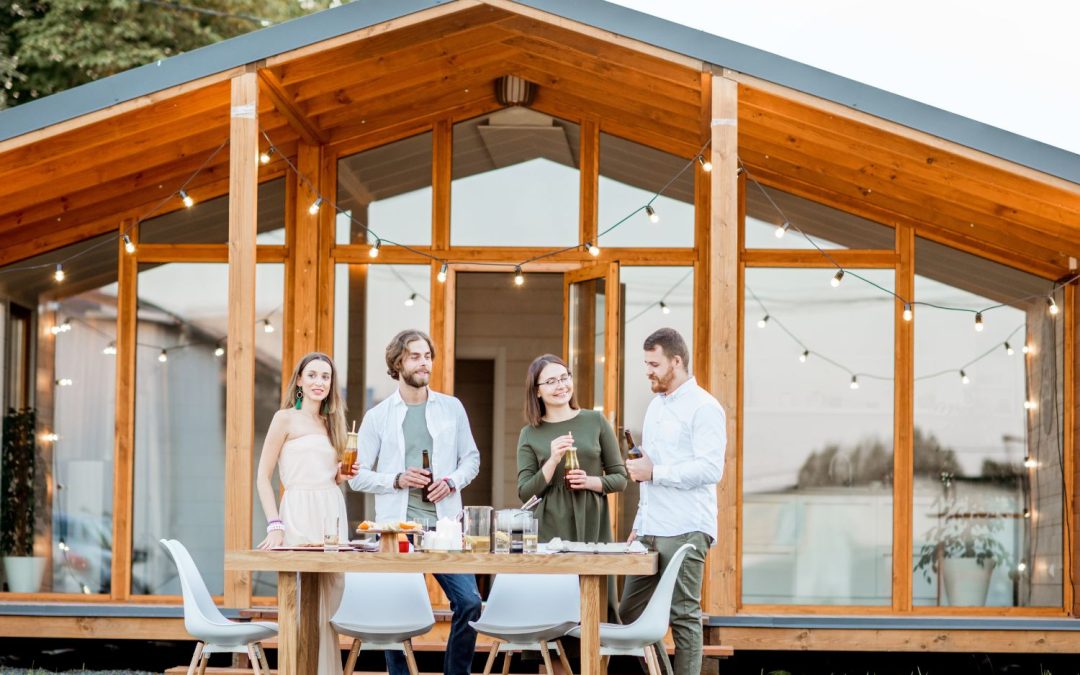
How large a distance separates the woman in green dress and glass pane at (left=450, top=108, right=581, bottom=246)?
2845 millimetres

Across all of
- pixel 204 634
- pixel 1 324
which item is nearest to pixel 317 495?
pixel 204 634

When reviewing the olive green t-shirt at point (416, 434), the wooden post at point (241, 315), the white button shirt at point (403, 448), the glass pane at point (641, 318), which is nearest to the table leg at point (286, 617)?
the white button shirt at point (403, 448)

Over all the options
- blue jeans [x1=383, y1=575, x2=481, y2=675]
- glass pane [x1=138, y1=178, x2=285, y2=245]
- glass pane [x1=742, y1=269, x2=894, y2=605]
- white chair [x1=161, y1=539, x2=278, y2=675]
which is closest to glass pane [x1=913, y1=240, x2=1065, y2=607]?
glass pane [x1=742, y1=269, x2=894, y2=605]

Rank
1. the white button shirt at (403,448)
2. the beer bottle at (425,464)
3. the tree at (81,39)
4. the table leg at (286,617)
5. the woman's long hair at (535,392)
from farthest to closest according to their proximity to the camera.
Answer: the tree at (81,39)
the white button shirt at (403,448)
the woman's long hair at (535,392)
the beer bottle at (425,464)
the table leg at (286,617)

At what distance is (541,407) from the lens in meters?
5.50

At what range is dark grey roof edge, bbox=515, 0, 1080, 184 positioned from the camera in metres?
6.47

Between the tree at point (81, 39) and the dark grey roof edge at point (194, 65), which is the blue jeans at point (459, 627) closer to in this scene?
the dark grey roof edge at point (194, 65)

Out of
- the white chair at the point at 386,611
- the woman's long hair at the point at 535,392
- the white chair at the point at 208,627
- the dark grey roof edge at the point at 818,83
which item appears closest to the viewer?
the white chair at the point at 208,627

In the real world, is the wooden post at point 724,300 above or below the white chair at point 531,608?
above

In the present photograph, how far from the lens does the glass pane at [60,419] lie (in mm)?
8039

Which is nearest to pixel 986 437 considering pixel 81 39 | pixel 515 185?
pixel 515 185

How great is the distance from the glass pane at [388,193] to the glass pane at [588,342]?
1.04 metres

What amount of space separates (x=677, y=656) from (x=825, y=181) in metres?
3.83

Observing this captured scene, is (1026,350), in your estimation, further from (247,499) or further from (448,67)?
(247,499)
